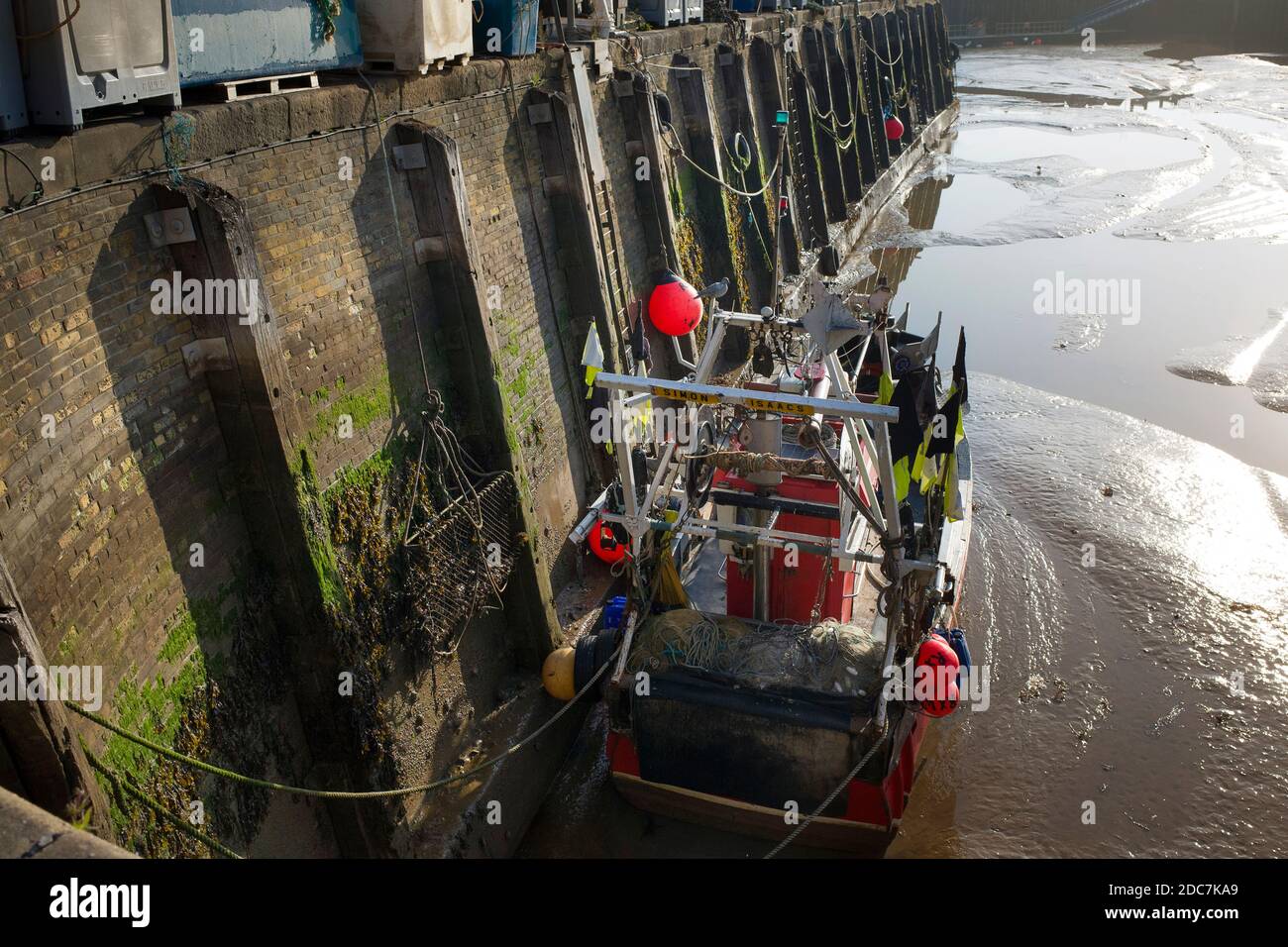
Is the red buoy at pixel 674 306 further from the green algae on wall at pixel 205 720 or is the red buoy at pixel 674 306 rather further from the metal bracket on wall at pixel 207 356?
the green algae on wall at pixel 205 720

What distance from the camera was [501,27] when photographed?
10766 mm

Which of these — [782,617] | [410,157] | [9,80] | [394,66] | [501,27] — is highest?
[501,27]

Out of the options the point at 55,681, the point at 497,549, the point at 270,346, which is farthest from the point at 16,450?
the point at 497,549

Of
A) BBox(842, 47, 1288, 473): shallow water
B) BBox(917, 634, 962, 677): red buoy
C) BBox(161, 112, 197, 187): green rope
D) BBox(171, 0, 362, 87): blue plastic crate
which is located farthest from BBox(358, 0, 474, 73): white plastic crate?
BBox(842, 47, 1288, 473): shallow water

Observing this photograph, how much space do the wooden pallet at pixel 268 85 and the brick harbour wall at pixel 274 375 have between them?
19cm

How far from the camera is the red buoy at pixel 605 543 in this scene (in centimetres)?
1088

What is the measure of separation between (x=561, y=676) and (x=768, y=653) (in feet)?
6.93

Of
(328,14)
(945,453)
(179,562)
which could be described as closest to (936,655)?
(945,453)

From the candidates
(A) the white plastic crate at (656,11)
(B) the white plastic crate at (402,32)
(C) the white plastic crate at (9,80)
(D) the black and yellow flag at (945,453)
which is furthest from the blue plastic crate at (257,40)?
(A) the white plastic crate at (656,11)

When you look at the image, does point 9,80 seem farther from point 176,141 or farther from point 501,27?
point 501,27

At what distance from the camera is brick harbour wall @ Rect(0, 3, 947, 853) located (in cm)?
531

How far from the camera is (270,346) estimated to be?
652 centimetres

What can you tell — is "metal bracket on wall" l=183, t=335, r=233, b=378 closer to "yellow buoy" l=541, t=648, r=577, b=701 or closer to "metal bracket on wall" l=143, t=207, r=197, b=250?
"metal bracket on wall" l=143, t=207, r=197, b=250

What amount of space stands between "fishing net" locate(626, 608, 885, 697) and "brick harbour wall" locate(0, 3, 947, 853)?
1.86 metres
